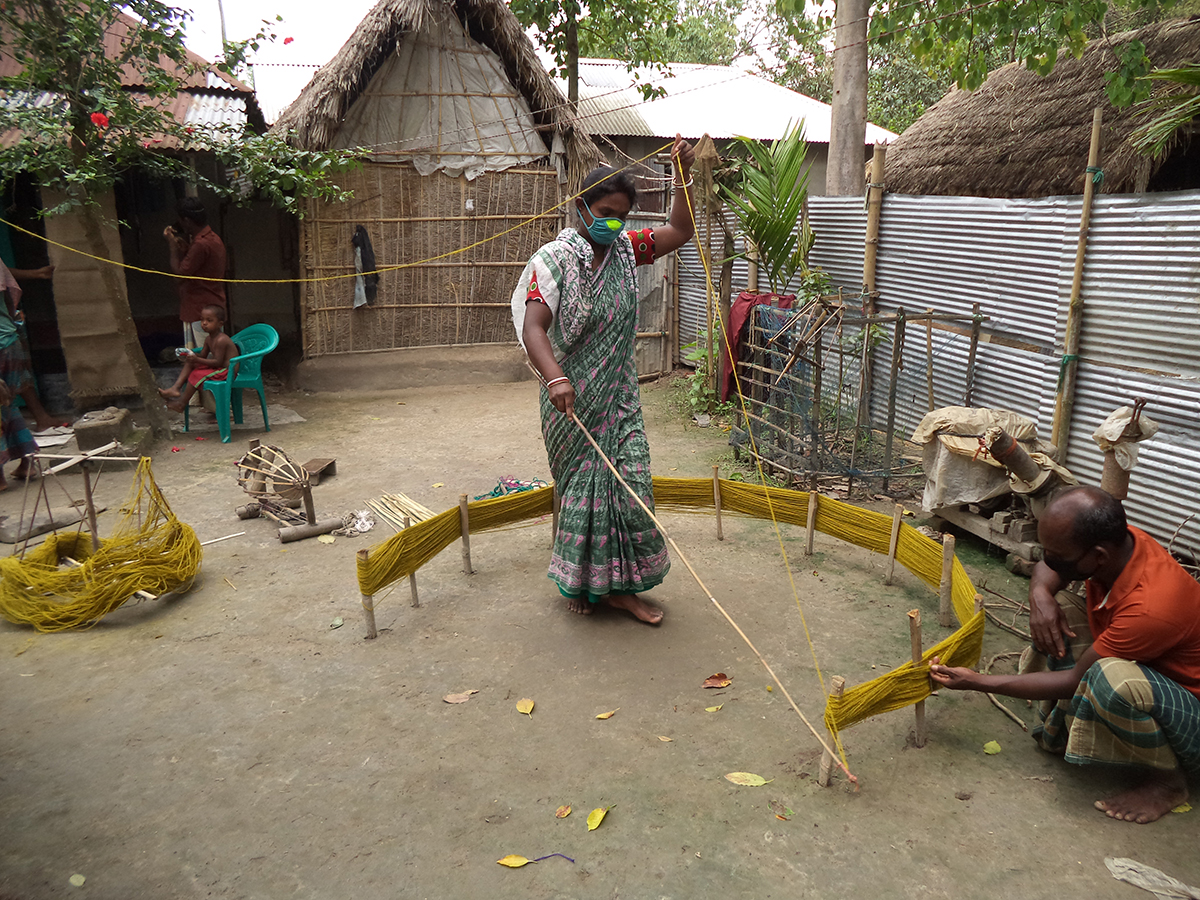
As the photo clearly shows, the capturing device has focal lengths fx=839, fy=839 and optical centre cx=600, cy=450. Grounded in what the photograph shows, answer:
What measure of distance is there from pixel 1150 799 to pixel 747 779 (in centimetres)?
124

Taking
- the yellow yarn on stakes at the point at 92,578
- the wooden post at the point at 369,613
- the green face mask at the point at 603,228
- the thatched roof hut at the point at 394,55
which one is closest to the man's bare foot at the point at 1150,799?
the green face mask at the point at 603,228

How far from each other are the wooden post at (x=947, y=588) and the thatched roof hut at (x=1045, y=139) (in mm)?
3392

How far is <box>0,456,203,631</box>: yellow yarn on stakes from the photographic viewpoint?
402 centimetres

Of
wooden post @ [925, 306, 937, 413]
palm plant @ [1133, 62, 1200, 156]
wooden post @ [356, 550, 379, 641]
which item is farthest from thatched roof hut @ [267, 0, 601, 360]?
palm plant @ [1133, 62, 1200, 156]

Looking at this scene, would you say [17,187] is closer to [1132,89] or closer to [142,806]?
[142,806]

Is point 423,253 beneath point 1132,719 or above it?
above

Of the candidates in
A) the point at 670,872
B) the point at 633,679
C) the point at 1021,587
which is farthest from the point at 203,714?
the point at 1021,587

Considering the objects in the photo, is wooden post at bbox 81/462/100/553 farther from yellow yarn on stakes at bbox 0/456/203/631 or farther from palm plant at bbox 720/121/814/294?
palm plant at bbox 720/121/814/294

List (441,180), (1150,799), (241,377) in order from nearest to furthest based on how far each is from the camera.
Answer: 1. (1150,799)
2. (241,377)
3. (441,180)

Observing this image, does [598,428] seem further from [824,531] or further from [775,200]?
[775,200]

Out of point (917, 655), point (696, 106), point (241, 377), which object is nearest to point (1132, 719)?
point (917, 655)

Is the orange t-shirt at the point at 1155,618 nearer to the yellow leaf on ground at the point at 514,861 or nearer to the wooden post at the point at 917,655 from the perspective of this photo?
the wooden post at the point at 917,655

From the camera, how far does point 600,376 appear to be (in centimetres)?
382

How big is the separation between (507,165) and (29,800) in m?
8.17
